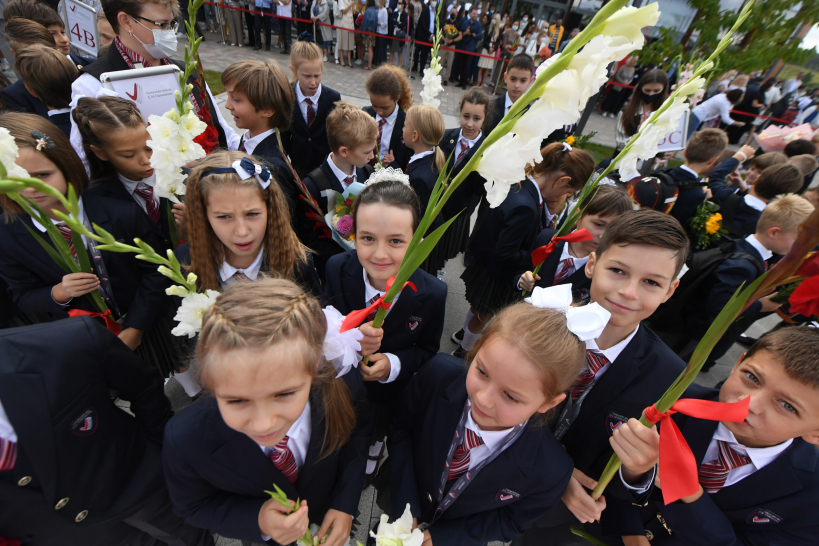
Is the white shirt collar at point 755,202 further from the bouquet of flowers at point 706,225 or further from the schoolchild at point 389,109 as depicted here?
the schoolchild at point 389,109

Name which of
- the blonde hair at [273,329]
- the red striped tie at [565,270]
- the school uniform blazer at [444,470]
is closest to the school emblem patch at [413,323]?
the school uniform blazer at [444,470]

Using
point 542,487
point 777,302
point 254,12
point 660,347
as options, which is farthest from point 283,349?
point 254,12

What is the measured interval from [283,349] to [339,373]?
1.09 ft

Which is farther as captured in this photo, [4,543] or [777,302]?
[777,302]

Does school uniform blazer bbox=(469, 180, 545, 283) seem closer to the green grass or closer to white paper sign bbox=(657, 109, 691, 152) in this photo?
white paper sign bbox=(657, 109, 691, 152)

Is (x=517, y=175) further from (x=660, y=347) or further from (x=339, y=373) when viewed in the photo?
(x=660, y=347)

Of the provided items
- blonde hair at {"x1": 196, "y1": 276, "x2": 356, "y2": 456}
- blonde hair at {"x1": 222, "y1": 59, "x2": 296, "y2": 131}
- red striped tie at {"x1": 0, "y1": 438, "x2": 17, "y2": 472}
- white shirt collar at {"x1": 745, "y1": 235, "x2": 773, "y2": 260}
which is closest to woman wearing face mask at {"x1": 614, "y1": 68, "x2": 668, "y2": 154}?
white shirt collar at {"x1": 745, "y1": 235, "x2": 773, "y2": 260}

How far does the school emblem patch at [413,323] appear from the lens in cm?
200

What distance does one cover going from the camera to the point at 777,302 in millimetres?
3189

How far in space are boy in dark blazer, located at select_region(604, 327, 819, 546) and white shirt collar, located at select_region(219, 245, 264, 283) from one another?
84.1 inches

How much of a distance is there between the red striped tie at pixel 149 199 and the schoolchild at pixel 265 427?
4.68 ft

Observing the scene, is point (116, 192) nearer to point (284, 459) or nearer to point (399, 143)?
point (284, 459)

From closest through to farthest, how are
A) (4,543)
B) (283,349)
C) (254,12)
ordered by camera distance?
(283,349)
(4,543)
(254,12)

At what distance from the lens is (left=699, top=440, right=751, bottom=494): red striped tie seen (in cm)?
142
